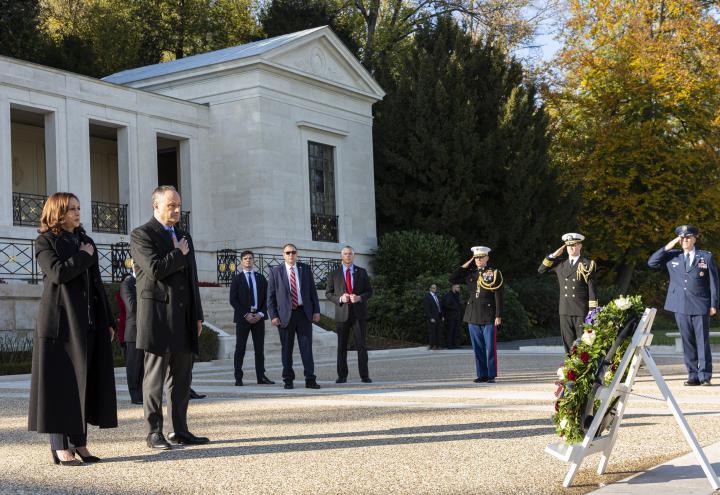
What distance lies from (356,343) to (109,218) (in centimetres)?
1657

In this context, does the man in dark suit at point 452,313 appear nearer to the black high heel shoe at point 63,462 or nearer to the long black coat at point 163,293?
the long black coat at point 163,293

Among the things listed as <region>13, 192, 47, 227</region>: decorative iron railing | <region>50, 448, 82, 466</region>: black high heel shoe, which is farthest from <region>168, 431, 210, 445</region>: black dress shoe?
<region>13, 192, 47, 227</region>: decorative iron railing

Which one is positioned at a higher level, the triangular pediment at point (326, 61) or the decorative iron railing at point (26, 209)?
the triangular pediment at point (326, 61)

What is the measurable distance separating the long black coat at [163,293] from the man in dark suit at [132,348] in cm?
412

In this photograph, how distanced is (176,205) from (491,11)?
1443 inches

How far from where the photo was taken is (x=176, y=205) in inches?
302

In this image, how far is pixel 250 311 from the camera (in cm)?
1429

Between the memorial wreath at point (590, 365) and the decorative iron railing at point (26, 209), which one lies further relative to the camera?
the decorative iron railing at point (26, 209)

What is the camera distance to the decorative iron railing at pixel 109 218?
2802cm

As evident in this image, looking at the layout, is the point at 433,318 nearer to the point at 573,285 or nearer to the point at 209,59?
the point at 209,59

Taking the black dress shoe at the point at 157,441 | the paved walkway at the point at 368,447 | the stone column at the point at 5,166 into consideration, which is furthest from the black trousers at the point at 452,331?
the black dress shoe at the point at 157,441

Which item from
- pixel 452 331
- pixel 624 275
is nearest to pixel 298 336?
pixel 452 331

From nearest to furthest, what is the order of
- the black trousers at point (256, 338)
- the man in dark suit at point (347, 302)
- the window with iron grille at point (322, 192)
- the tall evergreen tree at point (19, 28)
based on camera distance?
the man in dark suit at point (347, 302) < the black trousers at point (256, 338) < the window with iron grille at point (322, 192) < the tall evergreen tree at point (19, 28)

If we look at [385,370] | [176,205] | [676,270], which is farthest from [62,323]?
[385,370]
